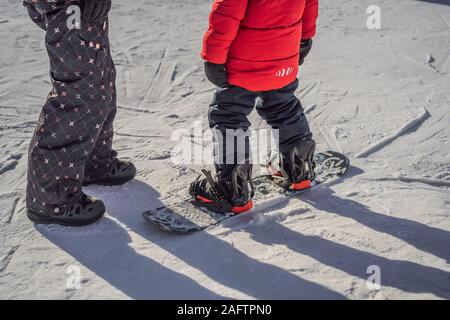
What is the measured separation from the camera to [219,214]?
2.77 meters

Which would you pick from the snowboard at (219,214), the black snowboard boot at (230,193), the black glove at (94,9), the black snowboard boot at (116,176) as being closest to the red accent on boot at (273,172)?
the snowboard at (219,214)

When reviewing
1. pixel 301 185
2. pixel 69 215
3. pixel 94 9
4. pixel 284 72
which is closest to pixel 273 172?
pixel 301 185

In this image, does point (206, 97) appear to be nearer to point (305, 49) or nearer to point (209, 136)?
point (209, 136)

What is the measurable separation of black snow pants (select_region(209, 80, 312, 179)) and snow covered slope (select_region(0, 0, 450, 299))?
29 cm

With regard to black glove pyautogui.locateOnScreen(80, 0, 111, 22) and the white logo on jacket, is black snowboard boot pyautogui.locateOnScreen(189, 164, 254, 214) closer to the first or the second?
the white logo on jacket

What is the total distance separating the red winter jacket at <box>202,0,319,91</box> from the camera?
2402 millimetres

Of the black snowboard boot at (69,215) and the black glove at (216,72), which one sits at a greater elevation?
the black glove at (216,72)

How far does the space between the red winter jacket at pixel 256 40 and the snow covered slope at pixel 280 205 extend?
65 cm

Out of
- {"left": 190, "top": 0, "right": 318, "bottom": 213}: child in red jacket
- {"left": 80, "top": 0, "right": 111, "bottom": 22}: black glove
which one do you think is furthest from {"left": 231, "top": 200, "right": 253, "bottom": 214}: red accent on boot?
{"left": 80, "top": 0, "right": 111, "bottom": 22}: black glove

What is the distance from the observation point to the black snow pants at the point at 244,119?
2.66 m

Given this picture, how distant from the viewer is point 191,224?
8.78 ft

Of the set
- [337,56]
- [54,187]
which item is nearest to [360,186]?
[54,187]

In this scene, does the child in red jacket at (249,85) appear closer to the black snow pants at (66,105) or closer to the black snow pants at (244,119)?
the black snow pants at (244,119)

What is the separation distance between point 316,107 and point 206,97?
771 mm
